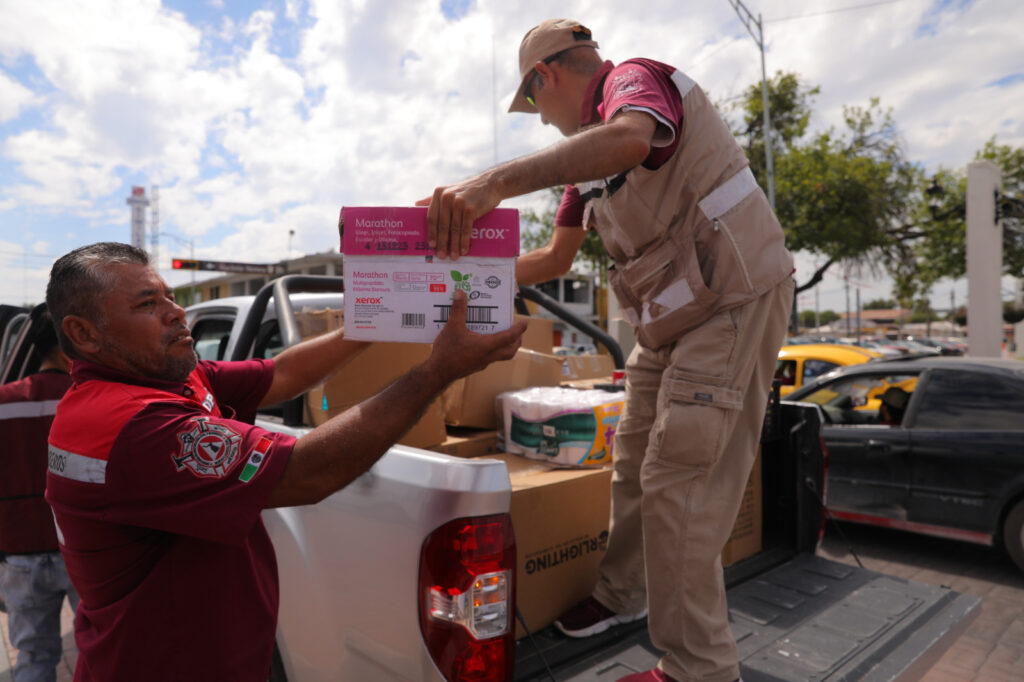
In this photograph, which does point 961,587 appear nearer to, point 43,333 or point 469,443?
point 469,443

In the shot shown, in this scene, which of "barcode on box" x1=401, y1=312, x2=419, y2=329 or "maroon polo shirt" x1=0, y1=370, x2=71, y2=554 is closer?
"barcode on box" x1=401, y1=312, x2=419, y2=329

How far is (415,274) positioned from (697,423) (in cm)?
94

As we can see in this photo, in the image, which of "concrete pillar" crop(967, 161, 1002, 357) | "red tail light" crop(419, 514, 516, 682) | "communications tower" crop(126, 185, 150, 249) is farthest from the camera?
"communications tower" crop(126, 185, 150, 249)

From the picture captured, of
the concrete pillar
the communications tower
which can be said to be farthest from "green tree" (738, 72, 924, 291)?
the communications tower

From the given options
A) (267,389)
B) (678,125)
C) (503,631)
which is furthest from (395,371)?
(678,125)

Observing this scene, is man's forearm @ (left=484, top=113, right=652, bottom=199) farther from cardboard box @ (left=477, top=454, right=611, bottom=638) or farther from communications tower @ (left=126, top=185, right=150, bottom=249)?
communications tower @ (left=126, top=185, right=150, bottom=249)

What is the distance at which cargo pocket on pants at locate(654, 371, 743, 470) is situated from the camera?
5.98 ft

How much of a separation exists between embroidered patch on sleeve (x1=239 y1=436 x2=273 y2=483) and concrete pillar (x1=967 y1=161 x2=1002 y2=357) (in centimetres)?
1397

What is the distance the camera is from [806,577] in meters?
2.56

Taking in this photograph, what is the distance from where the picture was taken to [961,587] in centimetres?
444

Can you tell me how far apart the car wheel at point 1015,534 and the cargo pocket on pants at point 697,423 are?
380 centimetres

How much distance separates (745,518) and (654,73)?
1.81 metres

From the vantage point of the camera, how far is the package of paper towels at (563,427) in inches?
91.3

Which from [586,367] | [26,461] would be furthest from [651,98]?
[26,461]
